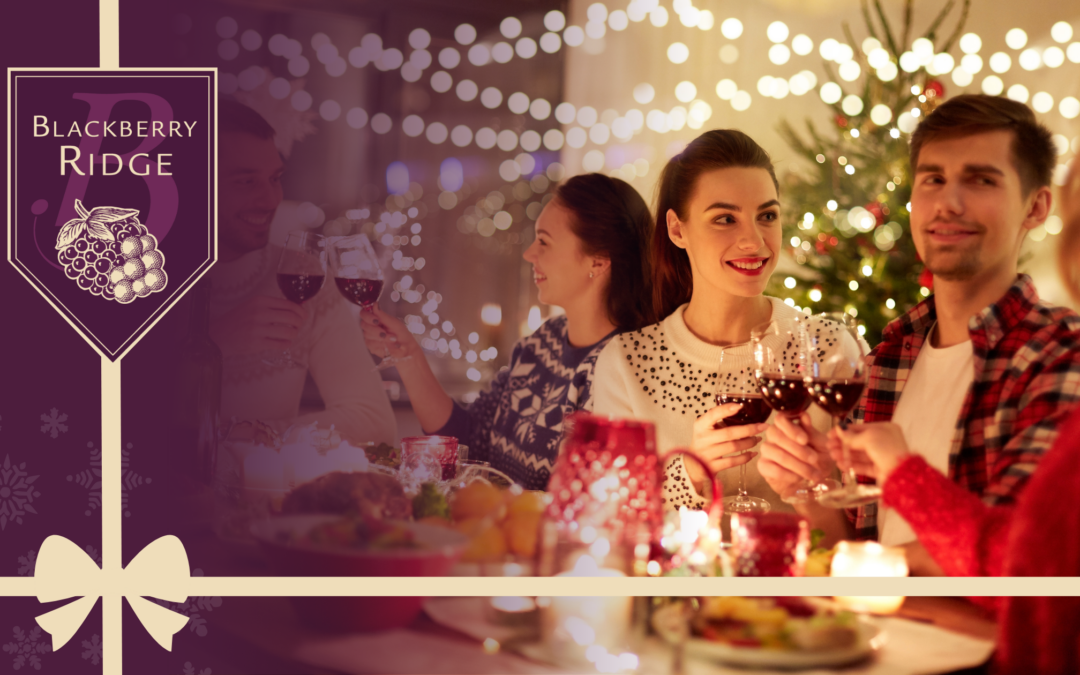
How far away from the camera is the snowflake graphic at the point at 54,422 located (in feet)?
4.53

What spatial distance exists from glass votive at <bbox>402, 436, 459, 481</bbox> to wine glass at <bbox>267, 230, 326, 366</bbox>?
0.35 m

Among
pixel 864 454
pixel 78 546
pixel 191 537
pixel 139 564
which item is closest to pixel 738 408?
pixel 864 454

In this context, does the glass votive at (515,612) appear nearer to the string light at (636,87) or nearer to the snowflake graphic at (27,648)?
the snowflake graphic at (27,648)

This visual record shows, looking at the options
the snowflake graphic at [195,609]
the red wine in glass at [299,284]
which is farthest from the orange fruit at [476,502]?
the red wine in glass at [299,284]

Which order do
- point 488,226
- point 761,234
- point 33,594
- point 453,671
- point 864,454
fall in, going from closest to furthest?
point 453,671
point 864,454
point 33,594
point 761,234
point 488,226

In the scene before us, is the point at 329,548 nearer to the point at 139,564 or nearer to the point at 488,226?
the point at 139,564

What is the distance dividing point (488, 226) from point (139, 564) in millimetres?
2442

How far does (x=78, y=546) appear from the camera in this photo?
53.0 inches

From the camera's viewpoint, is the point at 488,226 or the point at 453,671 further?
the point at 488,226

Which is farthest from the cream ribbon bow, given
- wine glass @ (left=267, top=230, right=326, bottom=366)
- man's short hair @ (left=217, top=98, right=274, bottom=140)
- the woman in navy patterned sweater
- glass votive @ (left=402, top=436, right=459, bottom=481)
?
the woman in navy patterned sweater

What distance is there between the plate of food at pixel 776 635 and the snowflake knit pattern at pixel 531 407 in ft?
3.38

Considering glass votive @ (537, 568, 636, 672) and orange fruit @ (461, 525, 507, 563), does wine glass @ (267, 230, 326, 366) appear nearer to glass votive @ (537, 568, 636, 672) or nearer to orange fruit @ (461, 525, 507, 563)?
orange fruit @ (461, 525, 507, 563)

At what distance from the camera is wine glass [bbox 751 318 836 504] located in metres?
1.17

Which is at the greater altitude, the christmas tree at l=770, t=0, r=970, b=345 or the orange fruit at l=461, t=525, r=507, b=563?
the christmas tree at l=770, t=0, r=970, b=345
